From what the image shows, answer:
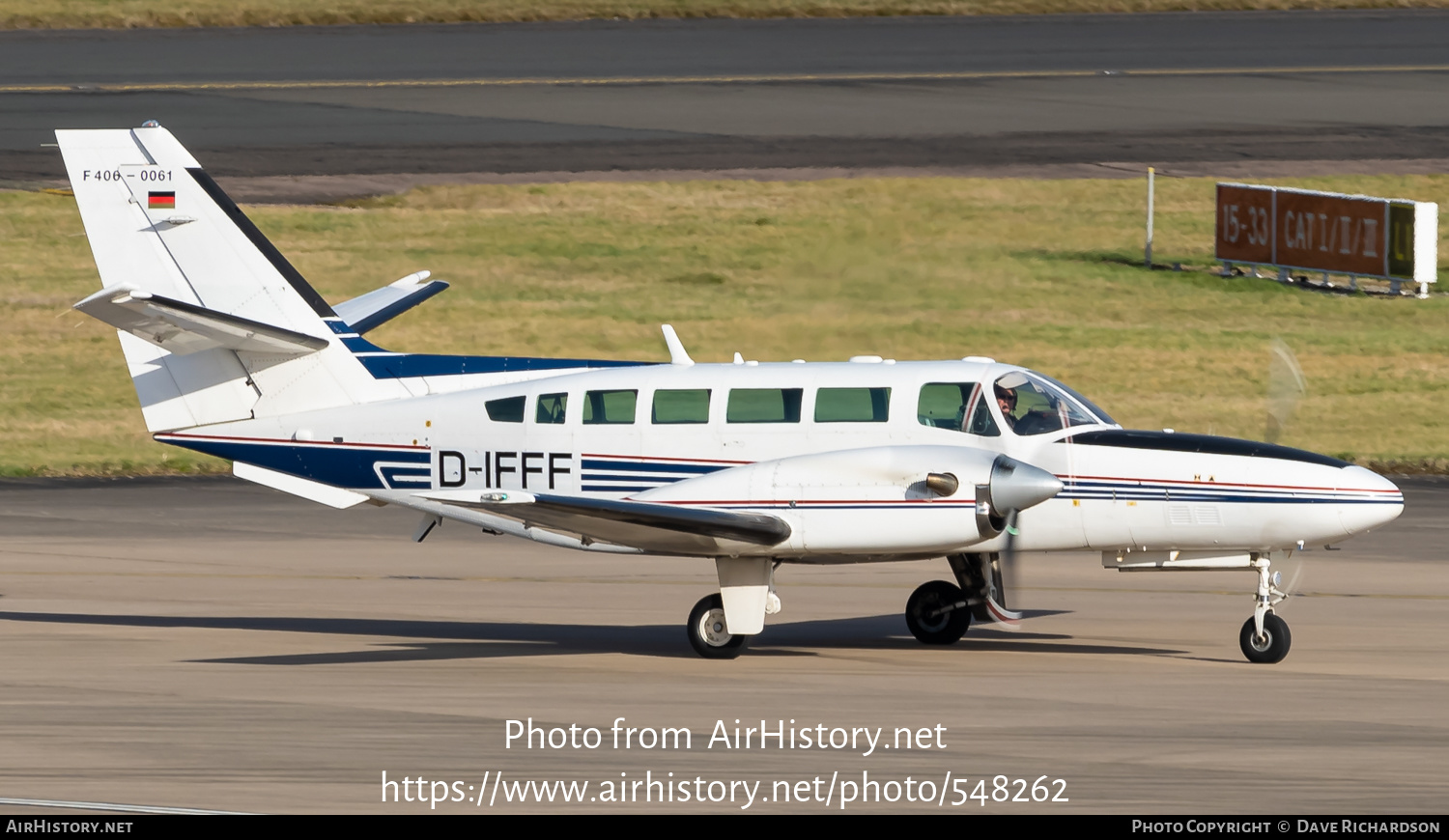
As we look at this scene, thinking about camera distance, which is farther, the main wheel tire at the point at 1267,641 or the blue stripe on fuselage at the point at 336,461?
the blue stripe on fuselage at the point at 336,461

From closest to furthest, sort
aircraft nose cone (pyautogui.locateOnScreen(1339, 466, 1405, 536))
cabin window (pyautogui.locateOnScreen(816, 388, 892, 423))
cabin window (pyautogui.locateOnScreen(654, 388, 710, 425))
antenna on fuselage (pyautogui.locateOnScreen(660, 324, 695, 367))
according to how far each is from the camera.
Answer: aircraft nose cone (pyautogui.locateOnScreen(1339, 466, 1405, 536)) < cabin window (pyautogui.locateOnScreen(816, 388, 892, 423)) < cabin window (pyautogui.locateOnScreen(654, 388, 710, 425)) < antenna on fuselage (pyautogui.locateOnScreen(660, 324, 695, 367))

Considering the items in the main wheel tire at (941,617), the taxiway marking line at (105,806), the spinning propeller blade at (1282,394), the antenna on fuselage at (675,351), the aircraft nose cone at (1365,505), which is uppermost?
the antenna on fuselage at (675,351)

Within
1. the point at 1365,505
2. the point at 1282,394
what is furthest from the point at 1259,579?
the point at 1282,394

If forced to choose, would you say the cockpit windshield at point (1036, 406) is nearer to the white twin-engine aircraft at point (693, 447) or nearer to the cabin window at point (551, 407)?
the white twin-engine aircraft at point (693, 447)

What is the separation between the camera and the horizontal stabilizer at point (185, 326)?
1662cm

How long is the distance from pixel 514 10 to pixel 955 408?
1894 inches

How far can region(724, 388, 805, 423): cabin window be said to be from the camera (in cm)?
1664

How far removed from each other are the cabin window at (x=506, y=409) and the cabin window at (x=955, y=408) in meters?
3.65

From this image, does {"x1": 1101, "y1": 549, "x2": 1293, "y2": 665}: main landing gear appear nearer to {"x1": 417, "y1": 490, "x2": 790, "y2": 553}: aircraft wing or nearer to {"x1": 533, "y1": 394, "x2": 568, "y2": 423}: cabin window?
{"x1": 417, "y1": 490, "x2": 790, "y2": 553}: aircraft wing

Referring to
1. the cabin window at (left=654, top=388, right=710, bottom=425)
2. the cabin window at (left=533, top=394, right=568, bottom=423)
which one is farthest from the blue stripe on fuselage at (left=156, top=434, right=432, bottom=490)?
the cabin window at (left=654, top=388, right=710, bottom=425)

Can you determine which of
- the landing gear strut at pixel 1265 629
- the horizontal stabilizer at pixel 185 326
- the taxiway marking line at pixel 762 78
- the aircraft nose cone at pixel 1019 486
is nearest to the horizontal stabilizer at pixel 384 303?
the horizontal stabilizer at pixel 185 326

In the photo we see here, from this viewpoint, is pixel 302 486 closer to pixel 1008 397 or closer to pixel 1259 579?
pixel 1008 397

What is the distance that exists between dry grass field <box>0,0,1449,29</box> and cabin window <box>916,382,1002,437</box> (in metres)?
46.7
